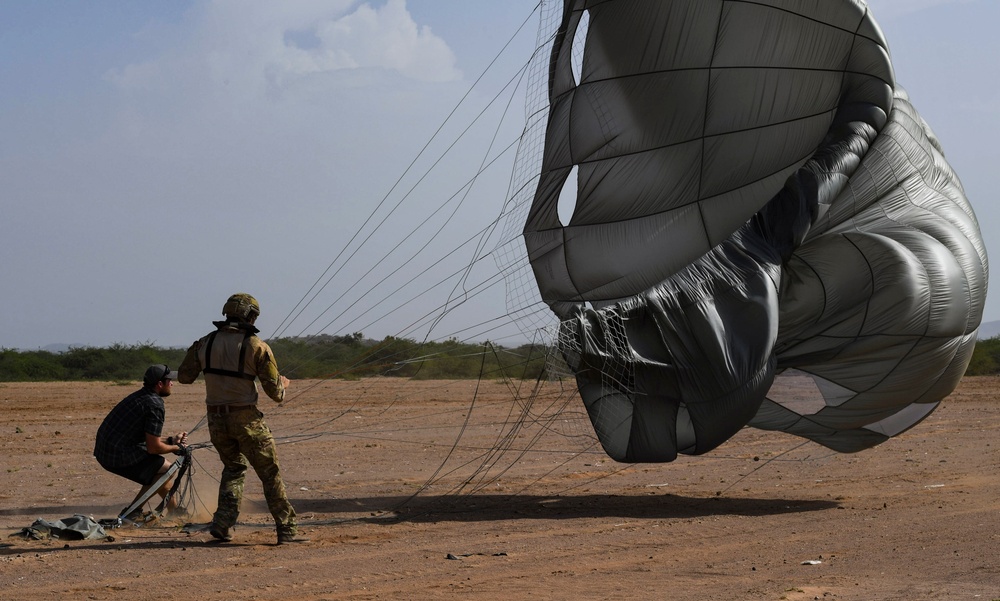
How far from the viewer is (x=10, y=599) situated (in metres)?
6.75

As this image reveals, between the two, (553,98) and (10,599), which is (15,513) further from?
(553,98)

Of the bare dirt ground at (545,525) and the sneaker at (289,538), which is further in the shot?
the sneaker at (289,538)

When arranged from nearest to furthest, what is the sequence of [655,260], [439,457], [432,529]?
[432,529] → [655,260] → [439,457]

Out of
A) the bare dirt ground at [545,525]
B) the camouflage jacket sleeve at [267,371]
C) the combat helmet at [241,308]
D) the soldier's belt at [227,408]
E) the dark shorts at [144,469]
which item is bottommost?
the bare dirt ground at [545,525]

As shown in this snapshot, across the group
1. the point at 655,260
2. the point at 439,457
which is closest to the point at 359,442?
the point at 439,457

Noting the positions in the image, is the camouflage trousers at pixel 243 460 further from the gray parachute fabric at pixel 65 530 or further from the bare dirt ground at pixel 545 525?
the gray parachute fabric at pixel 65 530

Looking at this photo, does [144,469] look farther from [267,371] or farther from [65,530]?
[267,371]

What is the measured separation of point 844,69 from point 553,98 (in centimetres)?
284

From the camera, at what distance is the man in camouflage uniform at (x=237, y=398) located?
850 centimetres

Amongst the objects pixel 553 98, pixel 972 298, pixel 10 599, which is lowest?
pixel 10 599

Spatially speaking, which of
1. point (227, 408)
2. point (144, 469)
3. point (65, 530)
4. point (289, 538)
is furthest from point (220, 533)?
point (144, 469)

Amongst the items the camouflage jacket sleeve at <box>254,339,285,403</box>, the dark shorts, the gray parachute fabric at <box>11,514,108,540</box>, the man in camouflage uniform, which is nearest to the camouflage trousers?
the man in camouflage uniform

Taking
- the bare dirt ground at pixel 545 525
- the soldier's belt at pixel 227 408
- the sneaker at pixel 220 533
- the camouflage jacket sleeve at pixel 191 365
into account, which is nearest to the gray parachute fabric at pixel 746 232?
the bare dirt ground at pixel 545 525

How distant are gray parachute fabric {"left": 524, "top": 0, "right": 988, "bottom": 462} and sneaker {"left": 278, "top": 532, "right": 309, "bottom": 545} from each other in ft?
8.49
